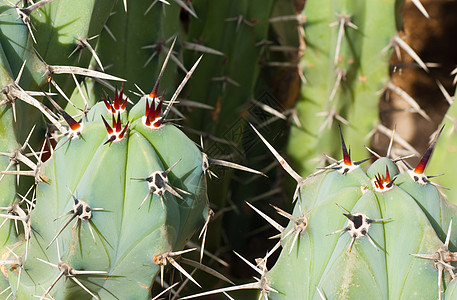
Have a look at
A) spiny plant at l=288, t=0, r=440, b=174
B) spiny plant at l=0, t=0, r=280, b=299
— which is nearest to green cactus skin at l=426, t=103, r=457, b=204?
spiny plant at l=288, t=0, r=440, b=174

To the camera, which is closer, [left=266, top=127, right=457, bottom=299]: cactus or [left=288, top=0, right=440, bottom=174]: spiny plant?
[left=266, top=127, right=457, bottom=299]: cactus

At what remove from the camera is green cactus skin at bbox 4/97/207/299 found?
132cm

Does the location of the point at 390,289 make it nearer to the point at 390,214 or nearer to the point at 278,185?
the point at 390,214

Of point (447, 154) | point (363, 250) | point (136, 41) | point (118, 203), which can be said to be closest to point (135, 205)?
point (118, 203)

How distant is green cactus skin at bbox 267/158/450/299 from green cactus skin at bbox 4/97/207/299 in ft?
0.91

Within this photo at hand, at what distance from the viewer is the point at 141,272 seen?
54.6 inches

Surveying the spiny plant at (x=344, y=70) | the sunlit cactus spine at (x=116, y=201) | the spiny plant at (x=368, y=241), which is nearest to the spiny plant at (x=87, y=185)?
the sunlit cactus spine at (x=116, y=201)

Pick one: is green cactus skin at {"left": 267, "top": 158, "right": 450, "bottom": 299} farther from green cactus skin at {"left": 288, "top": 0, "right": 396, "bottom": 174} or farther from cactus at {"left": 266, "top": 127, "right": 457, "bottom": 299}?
green cactus skin at {"left": 288, "top": 0, "right": 396, "bottom": 174}

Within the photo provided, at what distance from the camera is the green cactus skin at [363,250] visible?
4.22 ft

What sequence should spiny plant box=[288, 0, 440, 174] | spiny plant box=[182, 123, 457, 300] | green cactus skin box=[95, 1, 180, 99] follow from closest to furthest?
spiny plant box=[182, 123, 457, 300] < green cactus skin box=[95, 1, 180, 99] < spiny plant box=[288, 0, 440, 174]

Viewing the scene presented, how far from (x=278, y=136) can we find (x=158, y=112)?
1277 mm

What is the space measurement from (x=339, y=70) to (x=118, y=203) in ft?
4.33

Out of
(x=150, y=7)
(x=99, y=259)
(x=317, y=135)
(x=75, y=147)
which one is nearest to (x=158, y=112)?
(x=75, y=147)

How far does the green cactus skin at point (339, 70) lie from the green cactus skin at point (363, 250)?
1068mm
